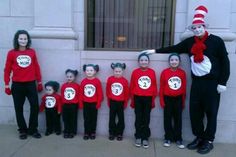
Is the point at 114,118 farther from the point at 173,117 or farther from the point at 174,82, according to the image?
the point at 174,82

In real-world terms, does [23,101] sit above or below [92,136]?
above

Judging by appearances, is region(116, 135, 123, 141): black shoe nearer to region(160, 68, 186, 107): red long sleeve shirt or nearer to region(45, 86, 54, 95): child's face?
region(160, 68, 186, 107): red long sleeve shirt

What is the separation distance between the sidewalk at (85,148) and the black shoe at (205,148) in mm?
55

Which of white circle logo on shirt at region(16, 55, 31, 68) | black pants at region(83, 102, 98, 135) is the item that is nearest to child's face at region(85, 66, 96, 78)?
black pants at region(83, 102, 98, 135)

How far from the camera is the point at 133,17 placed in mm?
5402

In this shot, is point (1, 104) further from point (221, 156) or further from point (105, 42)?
point (221, 156)

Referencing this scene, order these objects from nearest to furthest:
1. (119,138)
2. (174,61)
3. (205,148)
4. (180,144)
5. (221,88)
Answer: (221,88) < (205,148) < (174,61) < (180,144) < (119,138)

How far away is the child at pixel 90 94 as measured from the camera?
516 cm

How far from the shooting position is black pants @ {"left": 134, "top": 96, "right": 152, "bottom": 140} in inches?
198

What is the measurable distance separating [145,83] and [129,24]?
1.08 metres

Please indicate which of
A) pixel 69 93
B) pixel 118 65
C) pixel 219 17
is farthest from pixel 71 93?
pixel 219 17

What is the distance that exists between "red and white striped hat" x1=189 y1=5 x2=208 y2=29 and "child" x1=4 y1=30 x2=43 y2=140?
2.53 m

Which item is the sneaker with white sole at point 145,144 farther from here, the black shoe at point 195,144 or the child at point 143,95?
the black shoe at point 195,144

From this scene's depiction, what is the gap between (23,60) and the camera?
5070 mm
